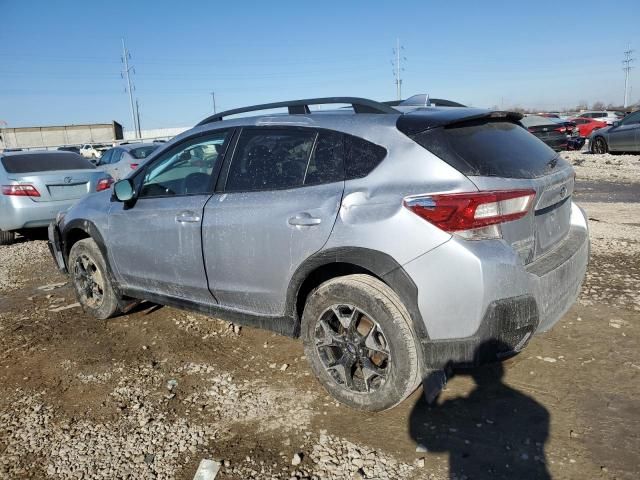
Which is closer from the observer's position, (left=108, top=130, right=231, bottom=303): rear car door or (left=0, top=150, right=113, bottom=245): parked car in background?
(left=108, top=130, right=231, bottom=303): rear car door

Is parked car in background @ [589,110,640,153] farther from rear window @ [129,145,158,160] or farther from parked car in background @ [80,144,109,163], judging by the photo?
parked car in background @ [80,144,109,163]

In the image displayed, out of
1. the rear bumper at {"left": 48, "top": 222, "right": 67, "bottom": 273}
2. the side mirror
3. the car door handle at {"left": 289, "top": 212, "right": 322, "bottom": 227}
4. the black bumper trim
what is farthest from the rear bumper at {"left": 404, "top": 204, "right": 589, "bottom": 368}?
the rear bumper at {"left": 48, "top": 222, "right": 67, "bottom": 273}

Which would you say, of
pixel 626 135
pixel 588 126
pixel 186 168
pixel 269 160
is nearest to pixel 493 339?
pixel 269 160

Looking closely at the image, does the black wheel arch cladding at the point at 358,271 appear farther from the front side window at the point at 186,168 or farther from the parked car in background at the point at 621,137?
the parked car in background at the point at 621,137

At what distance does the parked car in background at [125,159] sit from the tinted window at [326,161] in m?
10.0

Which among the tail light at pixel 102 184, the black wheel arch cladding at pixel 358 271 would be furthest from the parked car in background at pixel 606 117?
the black wheel arch cladding at pixel 358 271

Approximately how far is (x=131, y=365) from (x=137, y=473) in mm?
1344

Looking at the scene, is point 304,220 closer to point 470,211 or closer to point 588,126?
point 470,211

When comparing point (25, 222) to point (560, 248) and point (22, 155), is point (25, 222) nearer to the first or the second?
point (22, 155)

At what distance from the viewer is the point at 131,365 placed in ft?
12.5

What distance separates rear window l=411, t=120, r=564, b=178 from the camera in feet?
8.81

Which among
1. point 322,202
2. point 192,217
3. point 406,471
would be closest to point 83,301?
point 192,217

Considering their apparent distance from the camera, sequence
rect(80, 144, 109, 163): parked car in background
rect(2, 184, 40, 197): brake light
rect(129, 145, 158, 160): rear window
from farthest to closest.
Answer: rect(80, 144, 109, 163): parked car in background
rect(129, 145, 158, 160): rear window
rect(2, 184, 40, 197): brake light

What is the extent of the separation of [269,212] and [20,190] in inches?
240
